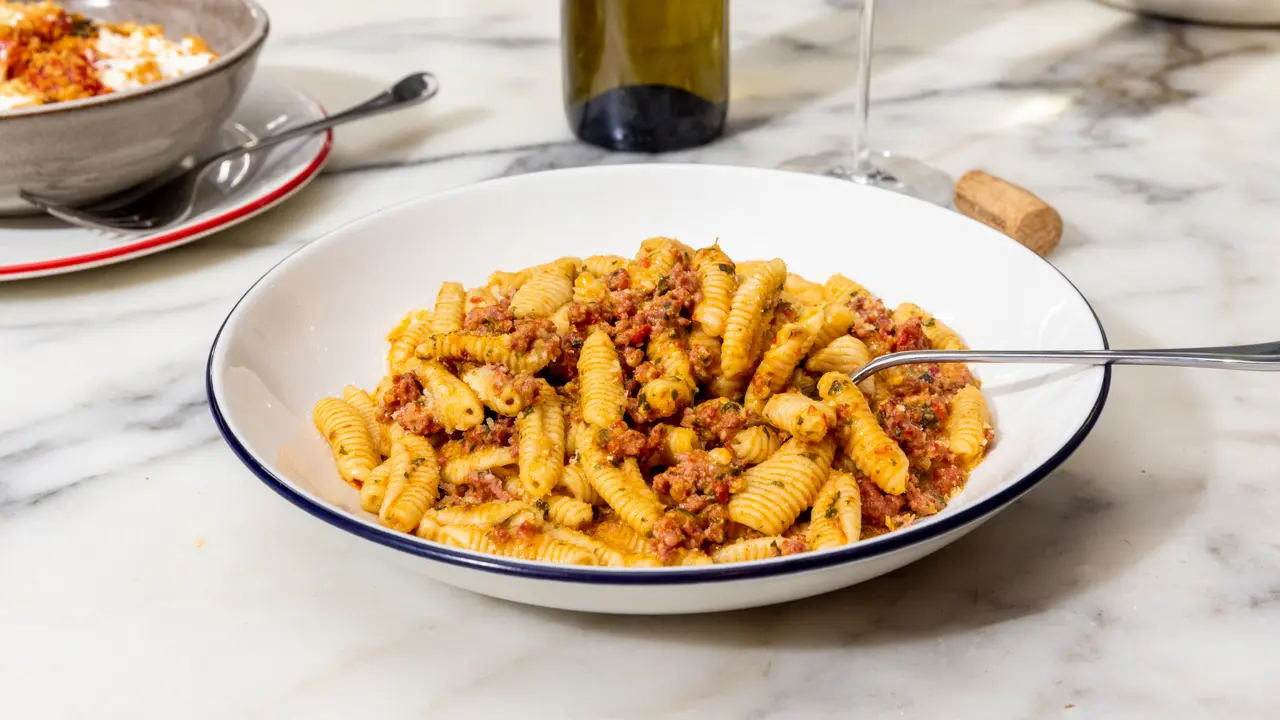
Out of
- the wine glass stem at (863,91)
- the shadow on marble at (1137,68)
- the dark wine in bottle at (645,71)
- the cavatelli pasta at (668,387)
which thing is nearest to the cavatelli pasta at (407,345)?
Result: the cavatelli pasta at (668,387)

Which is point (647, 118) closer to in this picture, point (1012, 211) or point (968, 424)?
point (1012, 211)

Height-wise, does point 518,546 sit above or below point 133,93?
below

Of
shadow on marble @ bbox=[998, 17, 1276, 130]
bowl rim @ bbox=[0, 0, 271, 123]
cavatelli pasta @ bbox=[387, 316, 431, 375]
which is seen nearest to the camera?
cavatelli pasta @ bbox=[387, 316, 431, 375]

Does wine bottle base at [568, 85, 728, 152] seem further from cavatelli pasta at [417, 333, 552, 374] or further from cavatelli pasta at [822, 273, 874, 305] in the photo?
cavatelli pasta at [417, 333, 552, 374]

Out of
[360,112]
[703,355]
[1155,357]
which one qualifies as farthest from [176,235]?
[1155,357]

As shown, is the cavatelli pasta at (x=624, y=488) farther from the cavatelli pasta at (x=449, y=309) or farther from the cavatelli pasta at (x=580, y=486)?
the cavatelli pasta at (x=449, y=309)

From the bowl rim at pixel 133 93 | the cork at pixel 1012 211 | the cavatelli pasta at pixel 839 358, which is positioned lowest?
the cork at pixel 1012 211

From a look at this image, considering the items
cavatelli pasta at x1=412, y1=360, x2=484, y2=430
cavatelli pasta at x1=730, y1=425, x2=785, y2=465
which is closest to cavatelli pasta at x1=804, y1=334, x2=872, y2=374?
Answer: cavatelli pasta at x1=730, y1=425, x2=785, y2=465
